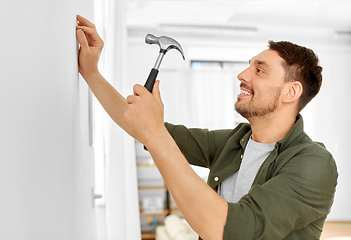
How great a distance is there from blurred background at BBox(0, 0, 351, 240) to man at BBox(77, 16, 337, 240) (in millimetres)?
152

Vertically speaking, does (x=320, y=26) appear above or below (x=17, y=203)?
above

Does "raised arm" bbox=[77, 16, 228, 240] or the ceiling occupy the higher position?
the ceiling

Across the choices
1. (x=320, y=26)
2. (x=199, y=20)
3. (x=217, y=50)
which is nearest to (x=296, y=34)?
(x=320, y=26)

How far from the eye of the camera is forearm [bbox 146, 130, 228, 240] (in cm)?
83

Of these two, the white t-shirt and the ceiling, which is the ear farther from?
the ceiling

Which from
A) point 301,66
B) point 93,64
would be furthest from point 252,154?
point 93,64

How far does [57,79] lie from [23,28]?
209 millimetres

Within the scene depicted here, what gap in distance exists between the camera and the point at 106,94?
1.10 m

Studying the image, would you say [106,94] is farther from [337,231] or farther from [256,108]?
[337,231]

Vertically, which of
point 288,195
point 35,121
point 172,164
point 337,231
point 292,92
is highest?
point 292,92

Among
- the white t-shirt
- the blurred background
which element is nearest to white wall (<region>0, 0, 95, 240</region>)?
the blurred background

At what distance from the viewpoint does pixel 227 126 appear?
5.39 metres

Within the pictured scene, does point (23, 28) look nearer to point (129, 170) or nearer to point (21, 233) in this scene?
point (21, 233)

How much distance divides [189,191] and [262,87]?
685 mm
